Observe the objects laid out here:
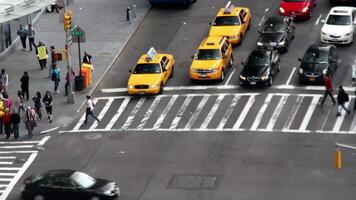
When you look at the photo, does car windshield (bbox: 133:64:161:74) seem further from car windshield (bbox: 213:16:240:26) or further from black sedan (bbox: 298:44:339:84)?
black sedan (bbox: 298:44:339:84)

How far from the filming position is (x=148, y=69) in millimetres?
50031

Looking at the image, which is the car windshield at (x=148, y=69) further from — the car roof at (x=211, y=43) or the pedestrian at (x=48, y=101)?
the pedestrian at (x=48, y=101)

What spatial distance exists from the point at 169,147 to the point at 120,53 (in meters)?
14.4

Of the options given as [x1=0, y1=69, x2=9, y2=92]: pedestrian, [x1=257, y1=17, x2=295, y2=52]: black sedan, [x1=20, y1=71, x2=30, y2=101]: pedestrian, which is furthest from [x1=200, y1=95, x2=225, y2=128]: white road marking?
[x1=0, y1=69, x2=9, y2=92]: pedestrian

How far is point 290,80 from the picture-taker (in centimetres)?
4997

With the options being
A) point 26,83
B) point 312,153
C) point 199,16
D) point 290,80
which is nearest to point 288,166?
point 312,153

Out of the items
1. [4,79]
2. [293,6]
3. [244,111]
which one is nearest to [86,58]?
[4,79]

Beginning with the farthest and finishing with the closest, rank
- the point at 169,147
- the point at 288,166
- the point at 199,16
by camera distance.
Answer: the point at 199,16
the point at 169,147
the point at 288,166

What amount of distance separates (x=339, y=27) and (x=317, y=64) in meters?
6.05

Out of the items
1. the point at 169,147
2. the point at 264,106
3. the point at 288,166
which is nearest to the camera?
the point at 288,166

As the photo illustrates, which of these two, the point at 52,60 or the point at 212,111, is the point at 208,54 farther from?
the point at 52,60

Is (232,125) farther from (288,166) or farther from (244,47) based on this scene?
(244,47)

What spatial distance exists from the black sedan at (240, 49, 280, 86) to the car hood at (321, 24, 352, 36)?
512 centimetres

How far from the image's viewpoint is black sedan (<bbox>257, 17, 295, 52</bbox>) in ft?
174
